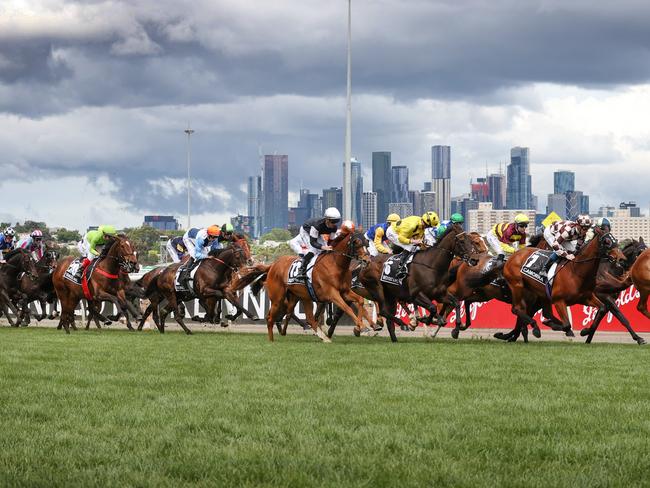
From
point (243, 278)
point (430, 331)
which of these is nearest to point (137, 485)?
point (243, 278)

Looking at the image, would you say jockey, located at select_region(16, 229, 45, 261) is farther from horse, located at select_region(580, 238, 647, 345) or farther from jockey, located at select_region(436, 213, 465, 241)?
horse, located at select_region(580, 238, 647, 345)

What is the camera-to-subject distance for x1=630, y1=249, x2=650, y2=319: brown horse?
17.1 metres

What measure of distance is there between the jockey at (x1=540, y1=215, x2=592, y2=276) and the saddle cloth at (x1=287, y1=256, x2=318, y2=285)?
3505 millimetres

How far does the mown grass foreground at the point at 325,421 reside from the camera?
600 cm

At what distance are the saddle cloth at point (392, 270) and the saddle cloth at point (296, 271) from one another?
1.33m

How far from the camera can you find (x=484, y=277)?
18344mm

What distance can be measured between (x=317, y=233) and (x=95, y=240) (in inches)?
254

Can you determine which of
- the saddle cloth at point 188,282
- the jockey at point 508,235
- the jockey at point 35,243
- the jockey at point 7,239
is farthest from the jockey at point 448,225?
the jockey at point 7,239

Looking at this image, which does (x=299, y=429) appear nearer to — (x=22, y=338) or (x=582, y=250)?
(x=582, y=250)

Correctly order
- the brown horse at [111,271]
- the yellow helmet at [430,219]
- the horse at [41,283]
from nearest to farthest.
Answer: the yellow helmet at [430,219], the brown horse at [111,271], the horse at [41,283]

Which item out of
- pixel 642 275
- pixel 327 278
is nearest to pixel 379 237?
pixel 327 278

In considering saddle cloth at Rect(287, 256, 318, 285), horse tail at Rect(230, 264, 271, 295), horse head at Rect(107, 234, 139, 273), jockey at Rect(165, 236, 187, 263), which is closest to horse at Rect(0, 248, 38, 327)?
jockey at Rect(165, 236, 187, 263)

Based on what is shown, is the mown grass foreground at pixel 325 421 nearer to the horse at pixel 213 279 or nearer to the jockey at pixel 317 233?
the jockey at pixel 317 233

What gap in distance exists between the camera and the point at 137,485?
5.71 m
